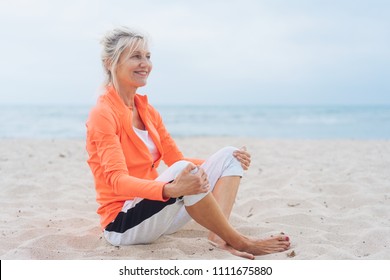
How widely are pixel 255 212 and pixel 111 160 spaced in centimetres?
147

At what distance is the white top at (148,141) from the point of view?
2.71 m

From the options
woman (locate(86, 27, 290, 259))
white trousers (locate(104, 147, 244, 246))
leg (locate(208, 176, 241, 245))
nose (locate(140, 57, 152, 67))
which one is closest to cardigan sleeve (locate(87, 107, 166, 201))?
woman (locate(86, 27, 290, 259))

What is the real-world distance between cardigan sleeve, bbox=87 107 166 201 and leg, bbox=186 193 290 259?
0.23m

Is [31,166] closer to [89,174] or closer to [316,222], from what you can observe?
[89,174]

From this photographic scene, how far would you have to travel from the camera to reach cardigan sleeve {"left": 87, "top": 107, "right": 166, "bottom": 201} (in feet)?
7.55

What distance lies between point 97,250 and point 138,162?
0.56m

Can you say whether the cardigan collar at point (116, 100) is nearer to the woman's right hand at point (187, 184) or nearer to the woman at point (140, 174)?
the woman at point (140, 174)

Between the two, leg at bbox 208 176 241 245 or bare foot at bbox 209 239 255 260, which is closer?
bare foot at bbox 209 239 255 260

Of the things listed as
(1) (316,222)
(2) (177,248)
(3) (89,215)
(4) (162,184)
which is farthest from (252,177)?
(4) (162,184)

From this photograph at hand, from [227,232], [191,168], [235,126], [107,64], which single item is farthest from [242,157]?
[235,126]

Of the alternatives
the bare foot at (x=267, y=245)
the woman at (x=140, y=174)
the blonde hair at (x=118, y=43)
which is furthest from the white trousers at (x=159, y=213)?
the blonde hair at (x=118, y=43)

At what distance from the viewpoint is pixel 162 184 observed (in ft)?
7.50

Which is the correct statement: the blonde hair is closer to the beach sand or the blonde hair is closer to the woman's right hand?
the woman's right hand

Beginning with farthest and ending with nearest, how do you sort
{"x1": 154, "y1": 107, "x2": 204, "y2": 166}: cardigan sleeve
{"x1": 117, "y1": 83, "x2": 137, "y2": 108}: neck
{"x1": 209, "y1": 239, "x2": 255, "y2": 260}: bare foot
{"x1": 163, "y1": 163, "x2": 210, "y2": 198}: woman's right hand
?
{"x1": 154, "y1": 107, "x2": 204, "y2": 166}: cardigan sleeve, {"x1": 117, "y1": 83, "x2": 137, "y2": 108}: neck, {"x1": 209, "y1": 239, "x2": 255, "y2": 260}: bare foot, {"x1": 163, "y1": 163, "x2": 210, "y2": 198}: woman's right hand
